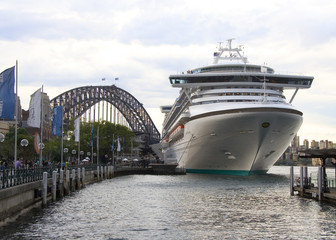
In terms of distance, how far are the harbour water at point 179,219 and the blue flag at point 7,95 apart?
6.39 m

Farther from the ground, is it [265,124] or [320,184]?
[265,124]

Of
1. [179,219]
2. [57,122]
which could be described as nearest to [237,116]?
[57,122]

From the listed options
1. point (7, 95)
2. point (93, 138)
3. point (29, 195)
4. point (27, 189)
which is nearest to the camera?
point (27, 189)

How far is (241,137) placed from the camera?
224 ft

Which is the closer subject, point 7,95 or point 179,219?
point 179,219

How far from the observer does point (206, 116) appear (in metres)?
70.2

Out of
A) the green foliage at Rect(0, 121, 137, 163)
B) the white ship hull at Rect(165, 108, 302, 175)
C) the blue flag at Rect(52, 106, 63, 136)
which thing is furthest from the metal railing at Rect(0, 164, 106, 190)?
the green foliage at Rect(0, 121, 137, 163)

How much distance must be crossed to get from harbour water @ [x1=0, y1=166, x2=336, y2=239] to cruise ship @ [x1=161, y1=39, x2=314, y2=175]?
22513mm

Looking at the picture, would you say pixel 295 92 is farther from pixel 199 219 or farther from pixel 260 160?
pixel 199 219

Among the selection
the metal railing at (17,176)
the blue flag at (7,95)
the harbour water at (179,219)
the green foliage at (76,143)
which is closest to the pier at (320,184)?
the harbour water at (179,219)

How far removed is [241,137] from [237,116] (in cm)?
364

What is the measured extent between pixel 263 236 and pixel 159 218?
801 centimetres

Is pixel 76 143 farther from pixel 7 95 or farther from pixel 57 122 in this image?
pixel 7 95

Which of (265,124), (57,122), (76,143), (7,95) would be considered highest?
(265,124)
